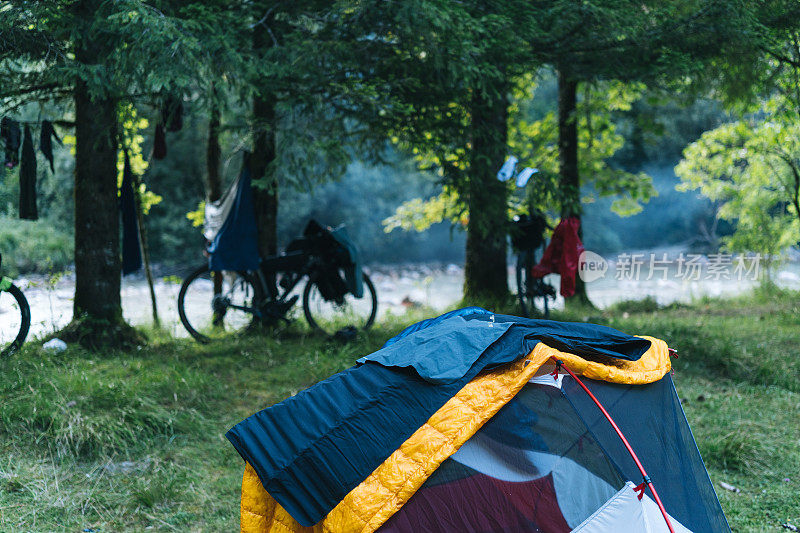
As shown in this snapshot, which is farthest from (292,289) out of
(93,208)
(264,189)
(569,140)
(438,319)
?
(569,140)

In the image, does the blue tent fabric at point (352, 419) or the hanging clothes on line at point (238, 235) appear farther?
the hanging clothes on line at point (238, 235)

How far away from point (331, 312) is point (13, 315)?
2.58 metres

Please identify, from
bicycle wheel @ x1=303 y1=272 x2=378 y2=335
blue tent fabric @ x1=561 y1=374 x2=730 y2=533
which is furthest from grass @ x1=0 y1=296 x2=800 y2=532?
blue tent fabric @ x1=561 y1=374 x2=730 y2=533

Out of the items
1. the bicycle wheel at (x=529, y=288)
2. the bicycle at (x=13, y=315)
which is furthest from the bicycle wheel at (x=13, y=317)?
the bicycle wheel at (x=529, y=288)

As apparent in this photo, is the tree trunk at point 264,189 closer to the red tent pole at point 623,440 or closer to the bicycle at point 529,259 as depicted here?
the bicycle at point 529,259

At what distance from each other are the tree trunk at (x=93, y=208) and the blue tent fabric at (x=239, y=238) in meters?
0.84

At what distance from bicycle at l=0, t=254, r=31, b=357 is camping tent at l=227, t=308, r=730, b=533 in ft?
10.7

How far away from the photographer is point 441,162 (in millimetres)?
5754

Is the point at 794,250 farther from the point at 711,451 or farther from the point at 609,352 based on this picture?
the point at 609,352

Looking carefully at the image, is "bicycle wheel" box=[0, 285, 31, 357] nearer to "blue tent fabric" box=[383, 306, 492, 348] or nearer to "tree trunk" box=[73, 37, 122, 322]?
"tree trunk" box=[73, 37, 122, 322]

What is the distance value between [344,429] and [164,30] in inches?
110

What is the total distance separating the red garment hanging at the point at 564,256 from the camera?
223 inches

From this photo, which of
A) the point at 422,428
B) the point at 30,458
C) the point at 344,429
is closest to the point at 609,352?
the point at 422,428

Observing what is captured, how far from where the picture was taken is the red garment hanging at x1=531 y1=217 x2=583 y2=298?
566 centimetres
